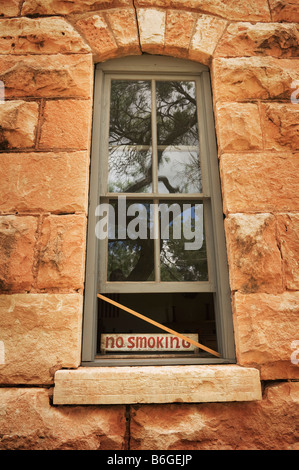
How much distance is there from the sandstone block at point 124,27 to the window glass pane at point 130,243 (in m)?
1.15

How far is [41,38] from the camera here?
6.74 feet

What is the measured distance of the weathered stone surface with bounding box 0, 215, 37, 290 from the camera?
5.45 feet

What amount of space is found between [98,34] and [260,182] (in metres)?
1.56

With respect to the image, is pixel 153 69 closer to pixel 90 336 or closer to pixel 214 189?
pixel 214 189

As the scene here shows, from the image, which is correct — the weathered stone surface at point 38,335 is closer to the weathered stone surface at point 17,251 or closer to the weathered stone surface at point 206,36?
the weathered stone surface at point 17,251

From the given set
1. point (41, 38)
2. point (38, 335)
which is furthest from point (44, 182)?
point (41, 38)

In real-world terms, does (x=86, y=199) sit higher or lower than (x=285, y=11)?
lower

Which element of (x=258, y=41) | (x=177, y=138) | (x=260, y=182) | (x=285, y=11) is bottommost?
(x=260, y=182)

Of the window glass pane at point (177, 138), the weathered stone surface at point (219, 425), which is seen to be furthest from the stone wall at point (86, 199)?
the window glass pane at point (177, 138)

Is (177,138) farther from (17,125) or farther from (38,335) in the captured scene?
(38,335)

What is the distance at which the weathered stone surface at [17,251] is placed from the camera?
166 cm

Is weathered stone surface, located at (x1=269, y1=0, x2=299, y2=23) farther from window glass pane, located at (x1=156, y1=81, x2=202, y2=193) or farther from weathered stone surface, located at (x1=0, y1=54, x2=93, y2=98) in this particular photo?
weathered stone surface, located at (x1=0, y1=54, x2=93, y2=98)
